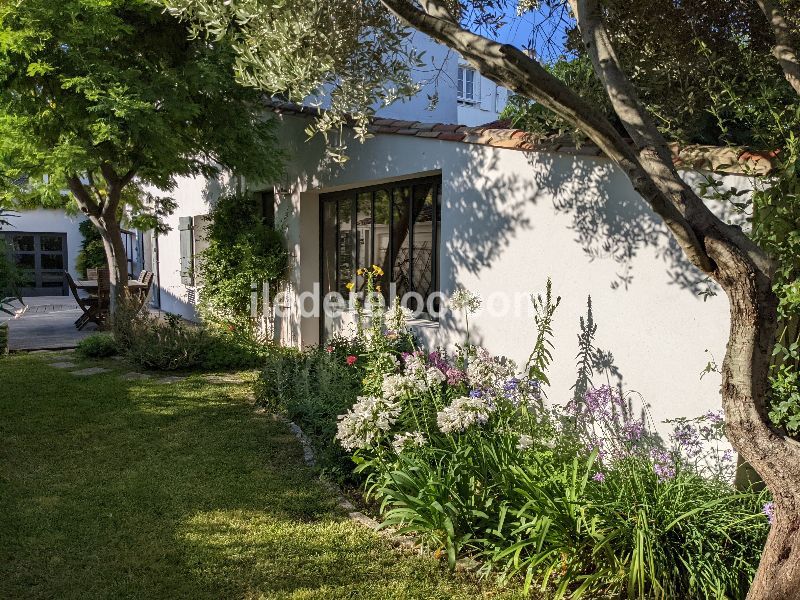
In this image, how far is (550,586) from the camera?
3.45m

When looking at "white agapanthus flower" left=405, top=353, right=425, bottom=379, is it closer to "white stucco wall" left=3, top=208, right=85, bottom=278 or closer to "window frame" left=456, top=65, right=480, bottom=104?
"window frame" left=456, top=65, right=480, bottom=104

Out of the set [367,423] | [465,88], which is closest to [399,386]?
[367,423]

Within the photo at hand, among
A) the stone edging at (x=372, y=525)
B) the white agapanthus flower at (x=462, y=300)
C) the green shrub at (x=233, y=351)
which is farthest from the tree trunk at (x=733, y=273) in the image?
the green shrub at (x=233, y=351)

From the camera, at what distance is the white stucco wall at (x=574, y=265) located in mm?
4344

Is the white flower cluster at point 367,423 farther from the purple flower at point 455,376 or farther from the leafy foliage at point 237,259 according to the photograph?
the leafy foliage at point 237,259

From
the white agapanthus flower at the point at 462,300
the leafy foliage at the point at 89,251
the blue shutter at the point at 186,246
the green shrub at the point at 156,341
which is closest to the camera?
the white agapanthus flower at the point at 462,300

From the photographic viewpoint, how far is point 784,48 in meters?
3.22

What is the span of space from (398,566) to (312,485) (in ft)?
4.73

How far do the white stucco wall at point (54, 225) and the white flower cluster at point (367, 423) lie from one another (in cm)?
2110

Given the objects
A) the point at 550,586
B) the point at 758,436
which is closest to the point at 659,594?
the point at 550,586

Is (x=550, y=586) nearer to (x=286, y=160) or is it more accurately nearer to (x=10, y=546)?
(x=10, y=546)

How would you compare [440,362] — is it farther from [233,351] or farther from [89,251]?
[89,251]

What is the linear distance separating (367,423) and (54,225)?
22.3 meters

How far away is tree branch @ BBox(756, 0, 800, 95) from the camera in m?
3.16
